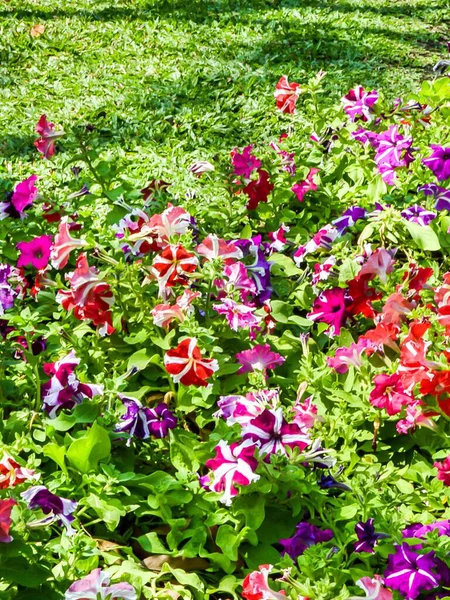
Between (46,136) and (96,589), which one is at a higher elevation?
(46,136)

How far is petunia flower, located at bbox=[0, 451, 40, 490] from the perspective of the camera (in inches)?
70.1

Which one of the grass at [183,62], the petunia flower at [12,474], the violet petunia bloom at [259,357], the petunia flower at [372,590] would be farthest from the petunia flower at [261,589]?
the grass at [183,62]

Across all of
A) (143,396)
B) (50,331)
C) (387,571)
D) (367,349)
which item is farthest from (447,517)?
(50,331)

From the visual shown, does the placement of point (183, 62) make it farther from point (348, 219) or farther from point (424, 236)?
point (424, 236)

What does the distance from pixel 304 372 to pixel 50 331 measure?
2.50 ft

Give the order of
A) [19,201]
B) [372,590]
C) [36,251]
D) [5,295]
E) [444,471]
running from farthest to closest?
[19,201] → [36,251] → [5,295] → [444,471] → [372,590]

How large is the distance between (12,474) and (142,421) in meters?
0.44

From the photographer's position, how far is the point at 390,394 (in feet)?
7.23

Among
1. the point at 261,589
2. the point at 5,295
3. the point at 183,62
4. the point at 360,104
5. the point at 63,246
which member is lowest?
the point at 183,62

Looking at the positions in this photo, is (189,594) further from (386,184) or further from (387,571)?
(386,184)

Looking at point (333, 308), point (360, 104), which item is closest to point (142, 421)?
point (333, 308)

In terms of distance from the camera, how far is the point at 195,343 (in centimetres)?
209

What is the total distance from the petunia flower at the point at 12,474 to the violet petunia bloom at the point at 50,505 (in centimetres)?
3

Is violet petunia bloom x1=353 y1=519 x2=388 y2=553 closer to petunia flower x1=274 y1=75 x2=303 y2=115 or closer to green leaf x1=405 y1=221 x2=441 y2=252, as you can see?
green leaf x1=405 y1=221 x2=441 y2=252
